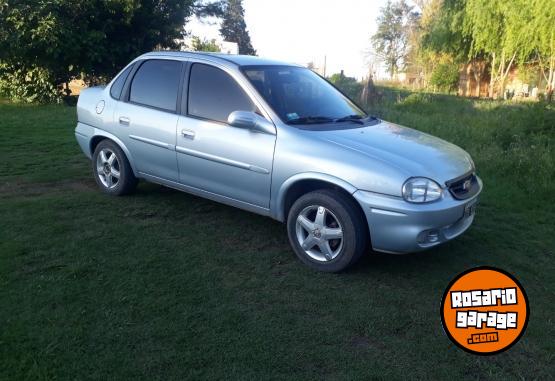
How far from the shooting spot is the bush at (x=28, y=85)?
47.9ft

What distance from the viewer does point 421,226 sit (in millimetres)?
3562

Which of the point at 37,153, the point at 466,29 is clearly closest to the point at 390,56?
the point at 466,29

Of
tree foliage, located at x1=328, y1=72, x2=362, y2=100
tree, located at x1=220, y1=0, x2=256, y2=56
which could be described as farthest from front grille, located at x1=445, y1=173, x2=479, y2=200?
tree, located at x1=220, y1=0, x2=256, y2=56

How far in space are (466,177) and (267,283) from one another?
1.87 metres

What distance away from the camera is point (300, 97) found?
4.62 meters

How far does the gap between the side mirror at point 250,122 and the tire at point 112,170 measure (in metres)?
1.77

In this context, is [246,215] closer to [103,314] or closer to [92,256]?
[92,256]

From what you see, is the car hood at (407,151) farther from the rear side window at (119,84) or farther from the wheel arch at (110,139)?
the rear side window at (119,84)

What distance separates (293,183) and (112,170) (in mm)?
2491

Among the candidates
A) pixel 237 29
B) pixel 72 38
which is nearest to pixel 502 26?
pixel 72 38

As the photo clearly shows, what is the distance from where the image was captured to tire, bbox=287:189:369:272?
12.3 feet

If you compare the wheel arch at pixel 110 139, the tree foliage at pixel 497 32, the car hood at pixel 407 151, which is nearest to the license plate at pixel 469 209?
the car hood at pixel 407 151

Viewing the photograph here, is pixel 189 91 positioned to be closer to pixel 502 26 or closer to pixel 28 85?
pixel 28 85

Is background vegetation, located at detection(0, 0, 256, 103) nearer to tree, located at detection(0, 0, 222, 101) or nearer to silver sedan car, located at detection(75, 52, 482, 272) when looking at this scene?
tree, located at detection(0, 0, 222, 101)
